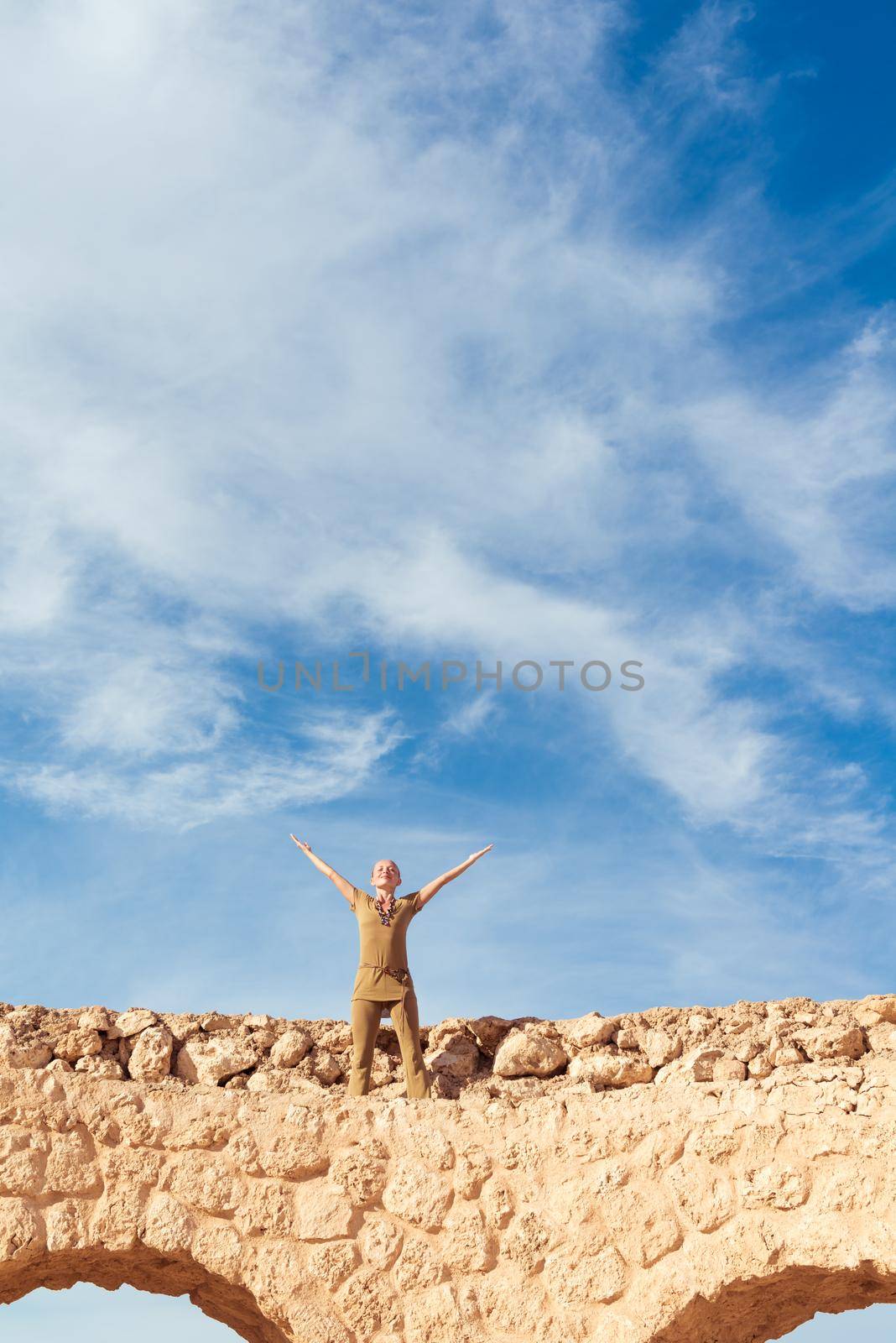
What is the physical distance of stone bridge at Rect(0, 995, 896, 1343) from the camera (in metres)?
5.05

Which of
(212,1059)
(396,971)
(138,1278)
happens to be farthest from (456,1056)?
(138,1278)

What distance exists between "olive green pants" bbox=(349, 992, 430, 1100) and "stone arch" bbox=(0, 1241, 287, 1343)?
122 centimetres

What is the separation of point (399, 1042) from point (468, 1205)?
154 centimetres

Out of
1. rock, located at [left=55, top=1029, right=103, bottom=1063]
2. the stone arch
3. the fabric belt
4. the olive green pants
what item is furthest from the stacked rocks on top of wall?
the stone arch

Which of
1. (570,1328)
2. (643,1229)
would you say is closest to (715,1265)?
(643,1229)

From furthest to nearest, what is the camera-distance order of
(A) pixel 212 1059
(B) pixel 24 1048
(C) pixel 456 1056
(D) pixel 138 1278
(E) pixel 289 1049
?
1. (C) pixel 456 1056
2. (E) pixel 289 1049
3. (A) pixel 212 1059
4. (B) pixel 24 1048
5. (D) pixel 138 1278

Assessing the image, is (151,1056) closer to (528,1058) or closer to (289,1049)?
(289,1049)

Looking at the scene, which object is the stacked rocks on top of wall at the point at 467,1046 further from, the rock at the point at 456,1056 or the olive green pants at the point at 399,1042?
the olive green pants at the point at 399,1042

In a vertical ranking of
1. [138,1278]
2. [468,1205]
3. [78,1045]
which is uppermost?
[78,1045]

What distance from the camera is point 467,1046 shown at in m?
7.05

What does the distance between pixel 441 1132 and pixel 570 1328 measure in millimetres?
921

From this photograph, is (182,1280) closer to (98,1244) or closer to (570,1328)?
(98,1244)

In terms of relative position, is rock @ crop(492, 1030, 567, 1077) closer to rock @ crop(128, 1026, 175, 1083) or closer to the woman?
the woman

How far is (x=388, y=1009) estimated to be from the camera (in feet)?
22.7
